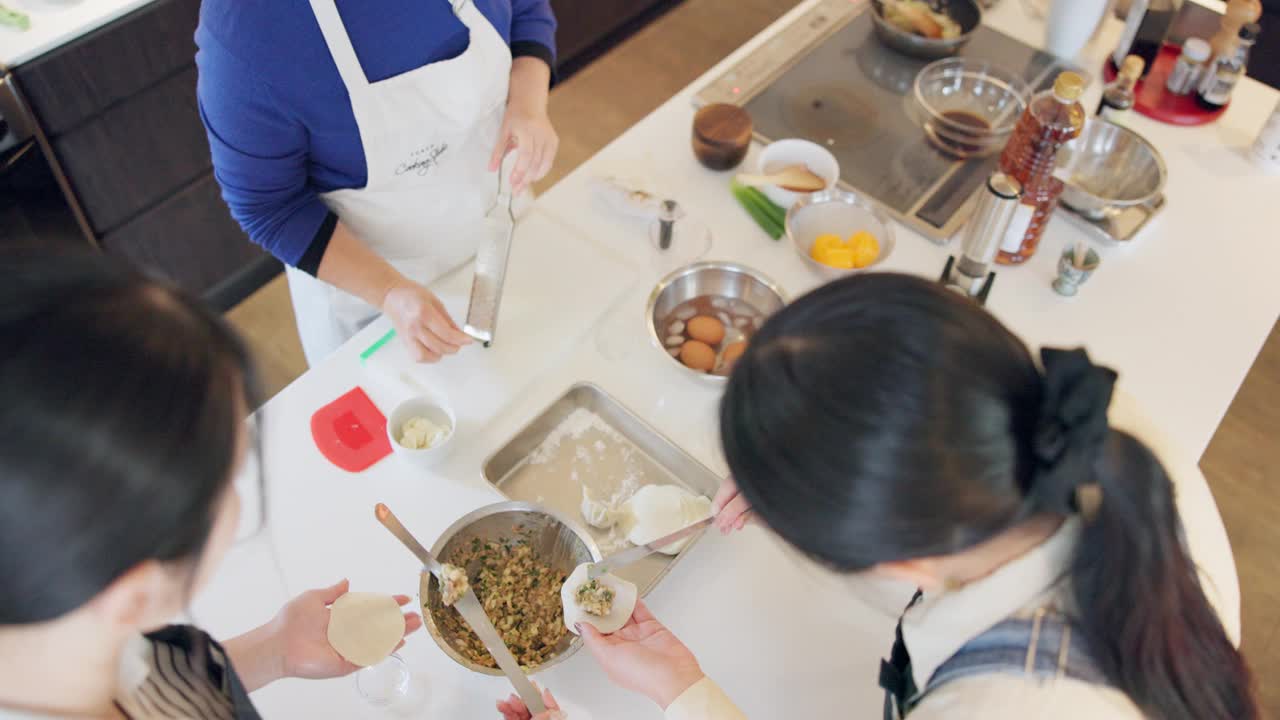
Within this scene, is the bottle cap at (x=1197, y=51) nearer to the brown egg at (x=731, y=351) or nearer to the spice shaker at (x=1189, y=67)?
the spice shaker at (x=1189, y=67)

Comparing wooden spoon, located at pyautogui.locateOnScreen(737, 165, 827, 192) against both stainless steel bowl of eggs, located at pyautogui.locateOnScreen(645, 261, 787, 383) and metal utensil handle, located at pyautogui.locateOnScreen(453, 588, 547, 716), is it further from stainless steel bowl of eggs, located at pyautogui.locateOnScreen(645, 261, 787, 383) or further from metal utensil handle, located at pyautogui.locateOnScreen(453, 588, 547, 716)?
metal utensil handle, located at pyautogui.locateOnScreen(453, 588, 547, 716)

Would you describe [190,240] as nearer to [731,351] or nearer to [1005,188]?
[731,351]

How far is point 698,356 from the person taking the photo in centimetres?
135

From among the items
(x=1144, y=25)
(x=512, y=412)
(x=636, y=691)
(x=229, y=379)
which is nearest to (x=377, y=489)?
(x=512, y=412)

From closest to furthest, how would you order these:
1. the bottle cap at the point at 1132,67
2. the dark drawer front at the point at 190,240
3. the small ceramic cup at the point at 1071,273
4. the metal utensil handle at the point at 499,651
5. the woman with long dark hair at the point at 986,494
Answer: the woman with long dark hair at the point at 986,494 → the metal utensil handle at the point at 499,651 → the small ceramic cup at the point at 1071,273 → the bottle cap at the point at 1132,67 → the dark drawer front at the point at 190,240

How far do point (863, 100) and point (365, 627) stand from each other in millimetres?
1421

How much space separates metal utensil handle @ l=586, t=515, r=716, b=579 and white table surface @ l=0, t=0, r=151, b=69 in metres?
1.56

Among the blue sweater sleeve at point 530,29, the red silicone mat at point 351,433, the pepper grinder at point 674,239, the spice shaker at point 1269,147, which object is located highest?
the blue sweater sleeve at point 530,29

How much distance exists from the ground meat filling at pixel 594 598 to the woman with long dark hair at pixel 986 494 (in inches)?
13.3

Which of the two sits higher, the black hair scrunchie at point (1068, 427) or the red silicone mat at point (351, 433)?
the black hair scrunchie at point (1068, 427)

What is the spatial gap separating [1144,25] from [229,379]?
195 centimetres

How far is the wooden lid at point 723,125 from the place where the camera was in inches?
62.4

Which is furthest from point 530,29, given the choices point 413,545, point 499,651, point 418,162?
point 499,651

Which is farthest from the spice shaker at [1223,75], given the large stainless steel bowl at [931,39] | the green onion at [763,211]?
the green onion at [763,211]
